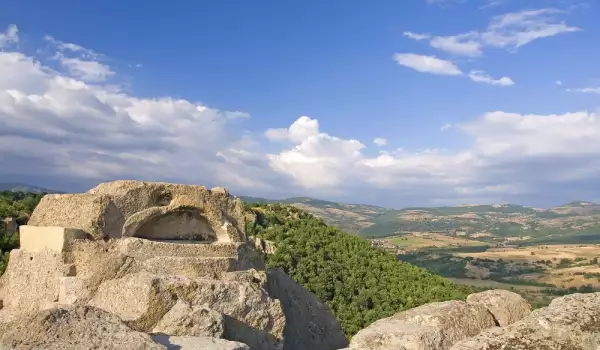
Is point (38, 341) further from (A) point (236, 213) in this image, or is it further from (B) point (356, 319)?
(B) point (356, 319)

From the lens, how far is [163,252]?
9234 mm

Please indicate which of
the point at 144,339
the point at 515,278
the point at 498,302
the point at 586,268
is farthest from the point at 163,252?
the point at 586,268

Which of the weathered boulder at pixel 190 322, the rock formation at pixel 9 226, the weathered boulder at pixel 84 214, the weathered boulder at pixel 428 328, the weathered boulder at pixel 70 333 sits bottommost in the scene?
the weathered boulder at pixel 428 328

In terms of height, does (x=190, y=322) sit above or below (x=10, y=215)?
below

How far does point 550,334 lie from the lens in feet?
21.4

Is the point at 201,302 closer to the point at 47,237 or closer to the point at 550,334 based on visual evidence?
the point at 47,237

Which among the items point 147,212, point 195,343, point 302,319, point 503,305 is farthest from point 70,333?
point 503,305

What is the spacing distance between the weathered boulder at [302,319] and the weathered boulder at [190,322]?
254cm

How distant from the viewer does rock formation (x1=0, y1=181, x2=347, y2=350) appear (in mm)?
7848

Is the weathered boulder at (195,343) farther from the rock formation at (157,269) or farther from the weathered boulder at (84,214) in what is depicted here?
the weathered boulder at (84,214)

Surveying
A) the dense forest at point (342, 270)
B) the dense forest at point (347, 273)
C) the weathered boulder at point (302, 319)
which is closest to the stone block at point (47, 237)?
the weathered boulder at point (302, 319)

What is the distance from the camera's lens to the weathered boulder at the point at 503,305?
9.62 m

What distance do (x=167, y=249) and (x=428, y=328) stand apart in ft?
14.1

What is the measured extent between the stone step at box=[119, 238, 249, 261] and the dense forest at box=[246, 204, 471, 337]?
1492 cm
